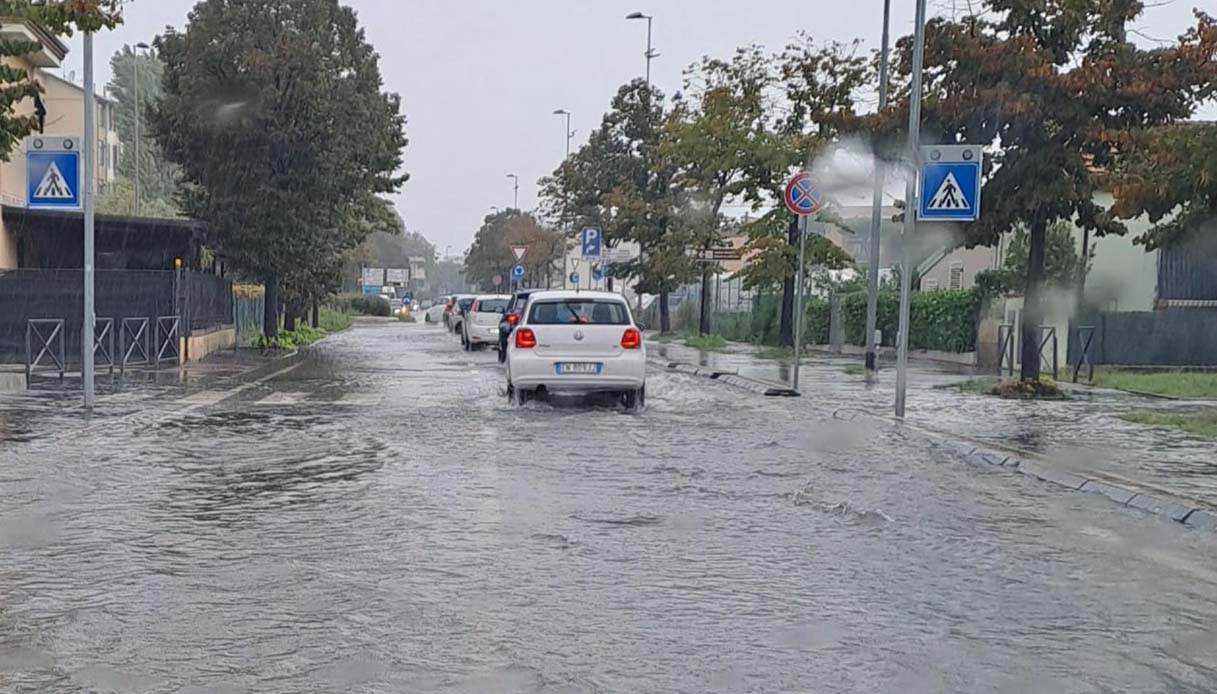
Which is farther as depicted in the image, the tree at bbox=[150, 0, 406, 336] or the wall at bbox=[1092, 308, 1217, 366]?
the tree at bbox=[150, 0, 406, 336]

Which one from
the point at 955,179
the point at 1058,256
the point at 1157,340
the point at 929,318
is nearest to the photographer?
the point at 955,179

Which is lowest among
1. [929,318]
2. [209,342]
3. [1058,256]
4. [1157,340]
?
[209,342]

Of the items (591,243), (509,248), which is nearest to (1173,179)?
(591,243)

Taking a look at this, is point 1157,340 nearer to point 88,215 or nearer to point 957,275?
point 957,275

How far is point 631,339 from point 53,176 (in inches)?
301

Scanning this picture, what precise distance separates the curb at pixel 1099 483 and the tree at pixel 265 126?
68.4 feet

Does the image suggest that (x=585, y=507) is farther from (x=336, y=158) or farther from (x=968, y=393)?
(x=336, y=158)

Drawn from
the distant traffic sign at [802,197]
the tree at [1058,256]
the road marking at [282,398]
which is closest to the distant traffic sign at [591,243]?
the tree at [1058,256]

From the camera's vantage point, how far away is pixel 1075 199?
1942 centimetres

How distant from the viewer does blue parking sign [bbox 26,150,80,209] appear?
16172 mm

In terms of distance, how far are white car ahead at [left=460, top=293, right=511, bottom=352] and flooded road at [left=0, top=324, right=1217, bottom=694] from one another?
22505 mm

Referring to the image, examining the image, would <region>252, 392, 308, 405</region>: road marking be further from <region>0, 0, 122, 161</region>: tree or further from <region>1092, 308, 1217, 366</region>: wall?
<region>1092, 308, 1217, 366</region>: wall

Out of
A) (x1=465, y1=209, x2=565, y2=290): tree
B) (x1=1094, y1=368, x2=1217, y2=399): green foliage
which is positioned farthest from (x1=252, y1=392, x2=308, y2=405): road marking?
(x1=465, y1=209, x2=565, y2=290): tree

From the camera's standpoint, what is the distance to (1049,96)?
19234 millimetres
